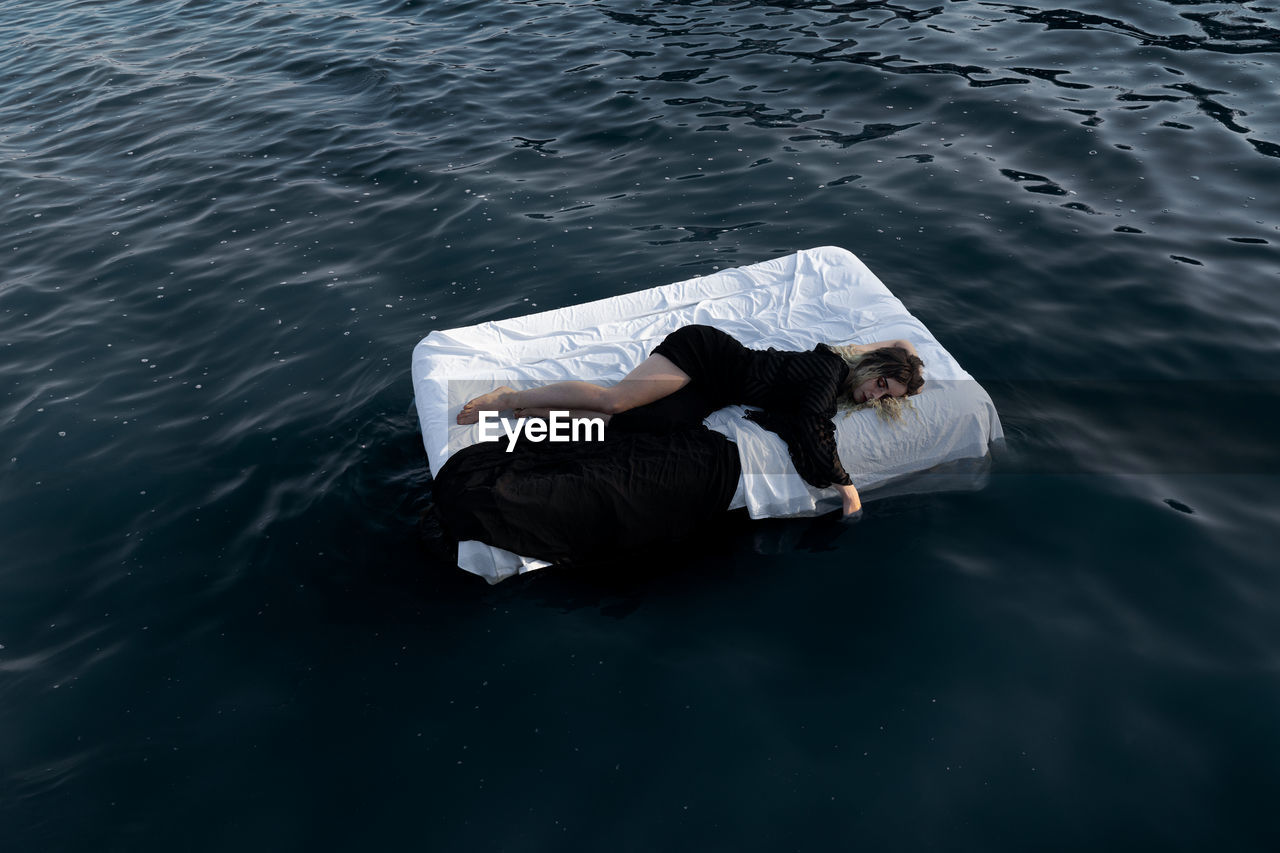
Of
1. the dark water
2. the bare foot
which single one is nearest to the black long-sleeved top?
the dark water

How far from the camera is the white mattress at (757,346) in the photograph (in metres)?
5.44

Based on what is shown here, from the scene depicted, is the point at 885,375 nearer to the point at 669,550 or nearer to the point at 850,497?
the point at 850,497

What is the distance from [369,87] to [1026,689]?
459 inches

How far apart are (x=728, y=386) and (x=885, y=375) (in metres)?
1.02

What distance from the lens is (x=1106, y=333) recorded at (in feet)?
23.1

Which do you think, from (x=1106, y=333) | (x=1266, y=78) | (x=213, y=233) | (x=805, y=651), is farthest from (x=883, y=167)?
(x=213, y=233)

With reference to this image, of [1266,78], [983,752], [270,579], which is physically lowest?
[983,752]

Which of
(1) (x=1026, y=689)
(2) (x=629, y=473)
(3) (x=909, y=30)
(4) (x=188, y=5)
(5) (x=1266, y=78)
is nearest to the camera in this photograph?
(1) (x=1026, y=689)

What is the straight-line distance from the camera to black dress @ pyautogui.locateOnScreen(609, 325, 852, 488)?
5.44 metres

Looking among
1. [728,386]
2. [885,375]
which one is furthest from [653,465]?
[885,375]

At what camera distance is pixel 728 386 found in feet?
18.8

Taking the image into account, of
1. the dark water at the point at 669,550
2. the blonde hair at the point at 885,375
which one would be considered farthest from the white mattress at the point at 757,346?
the dark water at the point at 669,550

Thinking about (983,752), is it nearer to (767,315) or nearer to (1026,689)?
(1026,689)

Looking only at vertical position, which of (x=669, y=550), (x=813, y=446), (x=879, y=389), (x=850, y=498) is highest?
(x=879, y=389)
